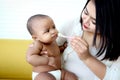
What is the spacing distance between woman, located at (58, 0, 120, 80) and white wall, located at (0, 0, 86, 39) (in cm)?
34

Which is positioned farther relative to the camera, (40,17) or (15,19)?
(15,19)

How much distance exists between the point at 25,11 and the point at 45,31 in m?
0.40

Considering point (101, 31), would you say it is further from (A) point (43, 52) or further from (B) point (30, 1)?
(B) point (30, 1)

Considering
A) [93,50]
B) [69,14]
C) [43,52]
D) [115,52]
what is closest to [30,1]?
[69,14]

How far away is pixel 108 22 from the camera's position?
0.90 m

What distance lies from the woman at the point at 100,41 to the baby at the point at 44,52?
0.41ft

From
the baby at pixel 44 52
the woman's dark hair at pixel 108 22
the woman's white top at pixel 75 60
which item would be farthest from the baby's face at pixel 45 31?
the woman's dark hair at pixel 108 22

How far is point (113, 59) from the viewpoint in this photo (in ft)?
3.26

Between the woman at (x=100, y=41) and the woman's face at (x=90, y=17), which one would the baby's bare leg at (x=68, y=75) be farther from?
the woman's face at (x=90, y=17)

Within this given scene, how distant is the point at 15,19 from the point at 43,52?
1.38 feet

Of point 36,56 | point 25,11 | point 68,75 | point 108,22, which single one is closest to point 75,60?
point 68,75

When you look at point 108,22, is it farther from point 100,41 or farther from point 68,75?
point 68,75

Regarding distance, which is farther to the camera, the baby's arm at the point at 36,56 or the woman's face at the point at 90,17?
the baby's arm at the point at 36,56

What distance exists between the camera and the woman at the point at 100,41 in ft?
2.91
